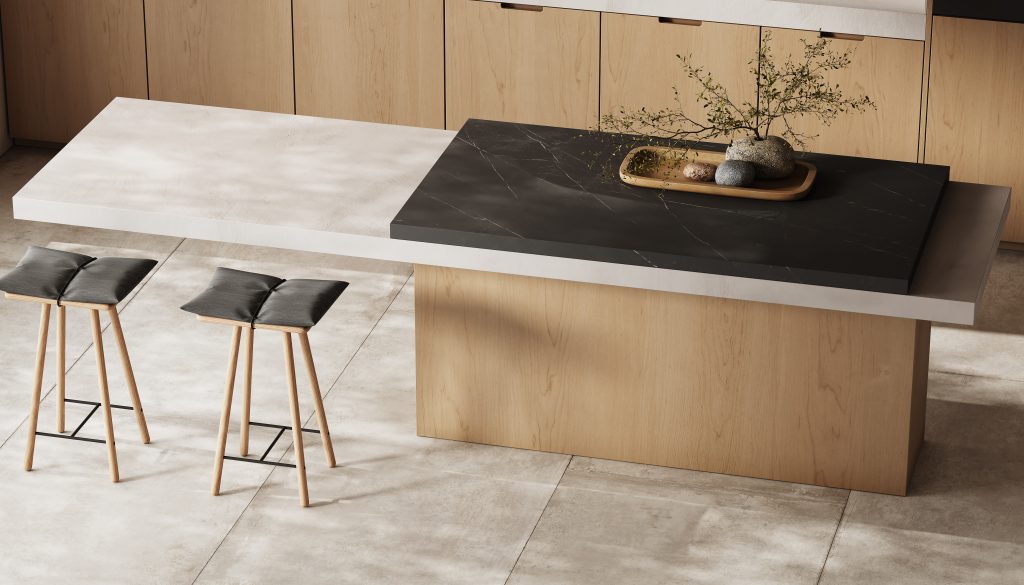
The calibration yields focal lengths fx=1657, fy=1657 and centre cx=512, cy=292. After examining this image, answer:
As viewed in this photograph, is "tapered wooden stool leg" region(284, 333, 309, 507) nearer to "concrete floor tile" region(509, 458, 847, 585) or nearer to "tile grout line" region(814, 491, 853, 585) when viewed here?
"concrete floor tile" region(509, 458, 847, 585)

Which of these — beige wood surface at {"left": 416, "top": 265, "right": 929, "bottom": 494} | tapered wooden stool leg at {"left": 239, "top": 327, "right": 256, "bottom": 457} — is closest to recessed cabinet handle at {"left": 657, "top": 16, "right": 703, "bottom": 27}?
beige wood surface at {"left": 416, "top": 265, "right": 929, "bottom": 494}

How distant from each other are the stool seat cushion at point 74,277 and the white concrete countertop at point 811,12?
1.74 metres

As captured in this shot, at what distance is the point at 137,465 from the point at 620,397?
164 centimetres

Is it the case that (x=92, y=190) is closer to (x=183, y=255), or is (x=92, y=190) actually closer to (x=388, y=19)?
(x=183, y=255)

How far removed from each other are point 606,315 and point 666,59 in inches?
83.6

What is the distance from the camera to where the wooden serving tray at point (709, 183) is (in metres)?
5.29

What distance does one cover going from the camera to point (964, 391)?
6.09 m

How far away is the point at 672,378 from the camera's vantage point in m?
5.40

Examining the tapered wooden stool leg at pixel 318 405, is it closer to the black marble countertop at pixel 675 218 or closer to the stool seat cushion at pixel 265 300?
the stool seat cushion at pixel 265 300

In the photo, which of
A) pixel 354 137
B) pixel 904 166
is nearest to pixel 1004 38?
pixel 904 166

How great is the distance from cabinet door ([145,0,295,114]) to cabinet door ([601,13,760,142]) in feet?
4.93

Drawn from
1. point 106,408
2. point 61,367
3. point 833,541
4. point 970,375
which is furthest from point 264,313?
point 970,375

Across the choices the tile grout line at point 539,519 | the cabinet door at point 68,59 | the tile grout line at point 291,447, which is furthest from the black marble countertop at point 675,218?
the cabinet door at point 68,59

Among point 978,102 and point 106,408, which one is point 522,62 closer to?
point 978,102
